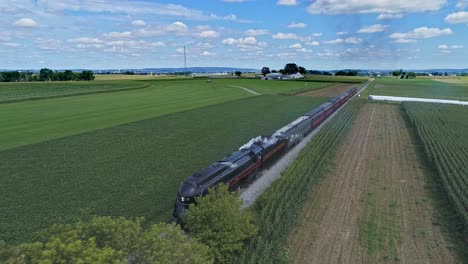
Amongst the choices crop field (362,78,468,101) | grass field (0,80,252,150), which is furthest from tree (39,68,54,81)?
crop field (362,78,468,101)

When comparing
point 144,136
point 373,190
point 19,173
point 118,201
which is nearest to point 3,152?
point 19,173

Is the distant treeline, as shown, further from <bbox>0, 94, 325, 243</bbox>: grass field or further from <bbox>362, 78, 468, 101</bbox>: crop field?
<bbox>362, 78, 468, 101</bbox>: crop field

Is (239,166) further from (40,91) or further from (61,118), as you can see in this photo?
(40,91)

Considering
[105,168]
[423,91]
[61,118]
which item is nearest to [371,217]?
[105,168]

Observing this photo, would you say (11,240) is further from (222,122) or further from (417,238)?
(222,122)

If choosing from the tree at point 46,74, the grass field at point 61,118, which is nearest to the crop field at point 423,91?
the grass field at point 61,118
